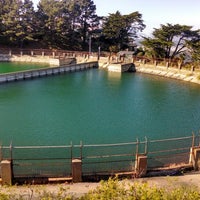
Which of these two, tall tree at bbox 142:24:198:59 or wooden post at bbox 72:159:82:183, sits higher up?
tall tree at bbox 142:24:198:59

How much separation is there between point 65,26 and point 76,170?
48.2 meters

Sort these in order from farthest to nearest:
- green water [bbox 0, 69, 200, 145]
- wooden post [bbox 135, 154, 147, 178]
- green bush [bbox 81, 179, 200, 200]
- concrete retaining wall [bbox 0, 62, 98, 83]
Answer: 1. concrete retaining wall [bbox 0, 62, 98, 83]
2. green water [bbox 0, 69, 200, 145]
3. wooden post [bbox 135, 154, 147, 178]
4. green bush [bbox 81, 179, 200, 200]

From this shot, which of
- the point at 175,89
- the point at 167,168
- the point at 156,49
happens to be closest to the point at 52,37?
the point at 156,49

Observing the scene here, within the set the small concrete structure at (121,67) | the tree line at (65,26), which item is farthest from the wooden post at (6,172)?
the tree line at (65,26)

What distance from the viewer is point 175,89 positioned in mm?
34062

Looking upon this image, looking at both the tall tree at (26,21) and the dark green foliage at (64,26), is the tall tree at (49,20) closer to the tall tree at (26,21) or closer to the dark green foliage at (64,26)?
the dark green foliage at (64,26)

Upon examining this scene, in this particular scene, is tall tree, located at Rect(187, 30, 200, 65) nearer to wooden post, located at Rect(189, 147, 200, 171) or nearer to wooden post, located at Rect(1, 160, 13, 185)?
wooden post, located at Rect(189, 147, 200, 171)

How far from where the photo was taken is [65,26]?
57.0 metres

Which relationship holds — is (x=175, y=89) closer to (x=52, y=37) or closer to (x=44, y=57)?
(x=44, y=57)

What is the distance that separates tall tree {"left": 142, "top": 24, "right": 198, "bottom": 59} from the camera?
4325 centimetres

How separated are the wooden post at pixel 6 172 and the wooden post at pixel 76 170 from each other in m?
2.55

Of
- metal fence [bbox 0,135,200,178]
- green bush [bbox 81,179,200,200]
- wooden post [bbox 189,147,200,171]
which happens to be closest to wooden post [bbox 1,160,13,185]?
metal fence [bbox 0,135,200,178]

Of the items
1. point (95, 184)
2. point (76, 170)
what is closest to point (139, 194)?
point (95, 184)

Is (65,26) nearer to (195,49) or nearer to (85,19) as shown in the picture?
(85,19)
